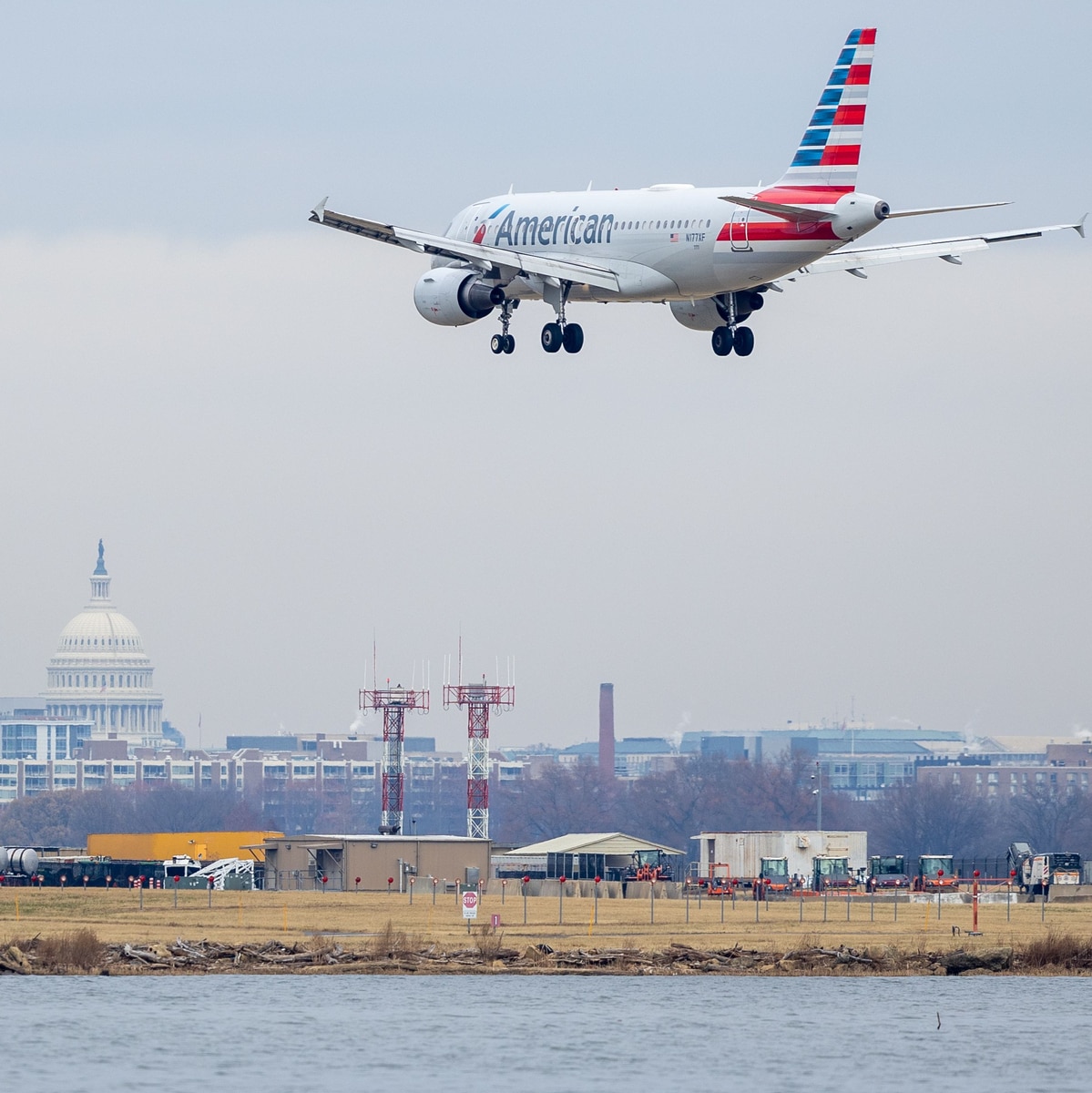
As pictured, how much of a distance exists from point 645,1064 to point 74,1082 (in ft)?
47.0

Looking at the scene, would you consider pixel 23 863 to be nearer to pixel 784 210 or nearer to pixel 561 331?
pixel 561 331

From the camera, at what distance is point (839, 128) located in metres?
90.4

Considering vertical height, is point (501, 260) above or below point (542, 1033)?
above

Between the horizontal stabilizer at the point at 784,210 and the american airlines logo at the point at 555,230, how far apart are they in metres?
7.72

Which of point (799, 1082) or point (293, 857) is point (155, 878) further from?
point (799, 1082)

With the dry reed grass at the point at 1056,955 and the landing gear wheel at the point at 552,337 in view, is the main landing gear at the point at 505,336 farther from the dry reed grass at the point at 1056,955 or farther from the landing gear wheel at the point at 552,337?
the dry reed grass at the point at 1056,955

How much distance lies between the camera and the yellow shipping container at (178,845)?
162m

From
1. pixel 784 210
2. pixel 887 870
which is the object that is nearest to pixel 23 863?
pixel 887 870

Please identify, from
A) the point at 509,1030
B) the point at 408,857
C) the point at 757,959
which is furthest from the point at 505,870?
the point at 509,1030

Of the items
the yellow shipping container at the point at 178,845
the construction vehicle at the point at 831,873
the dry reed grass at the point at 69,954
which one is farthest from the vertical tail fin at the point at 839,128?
the yellow shipping container at the point at 178,845

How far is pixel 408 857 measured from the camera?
464 ft

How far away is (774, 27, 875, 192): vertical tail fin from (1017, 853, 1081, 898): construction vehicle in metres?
55.6

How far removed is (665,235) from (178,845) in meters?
82.1

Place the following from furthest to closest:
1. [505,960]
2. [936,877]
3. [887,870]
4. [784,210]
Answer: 1. [887,870]
2. [936,877]
3. [505,960]
4. [784,210]
